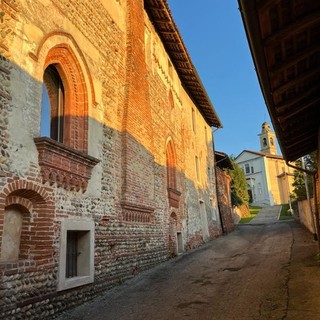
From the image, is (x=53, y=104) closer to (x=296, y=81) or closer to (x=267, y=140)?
(x=296, y=81)

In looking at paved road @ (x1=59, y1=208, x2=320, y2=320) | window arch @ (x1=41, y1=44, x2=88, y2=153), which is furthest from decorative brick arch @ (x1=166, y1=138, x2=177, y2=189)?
window arch @ (x1=41, y1=44, x2=88, y2=153)

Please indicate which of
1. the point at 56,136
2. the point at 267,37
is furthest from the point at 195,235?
the point at 267,37

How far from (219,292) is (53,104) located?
5292mm

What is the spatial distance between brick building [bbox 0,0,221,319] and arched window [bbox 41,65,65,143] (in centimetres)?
2

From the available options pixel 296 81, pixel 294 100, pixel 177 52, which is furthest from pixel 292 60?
pixel 177 52

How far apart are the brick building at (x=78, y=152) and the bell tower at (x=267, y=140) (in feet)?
185

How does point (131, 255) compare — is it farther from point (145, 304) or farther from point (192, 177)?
point (192, 177)

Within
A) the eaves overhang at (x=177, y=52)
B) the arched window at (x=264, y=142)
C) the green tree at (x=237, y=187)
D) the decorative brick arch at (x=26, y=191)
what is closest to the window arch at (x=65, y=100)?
the decorative brick arch at (x=26, y=191)

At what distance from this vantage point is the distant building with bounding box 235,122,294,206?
57.3 m

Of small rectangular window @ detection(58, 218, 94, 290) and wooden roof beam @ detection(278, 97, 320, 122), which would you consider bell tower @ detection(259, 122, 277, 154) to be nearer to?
wooden roof beam @ detection(278, 97, 320, 122)

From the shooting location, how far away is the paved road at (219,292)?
5.79m

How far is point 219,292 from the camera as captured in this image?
722 cm

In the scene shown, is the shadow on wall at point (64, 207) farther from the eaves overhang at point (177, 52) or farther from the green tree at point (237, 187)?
the green tree at point (237, 187)

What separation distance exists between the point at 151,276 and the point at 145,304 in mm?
2488
